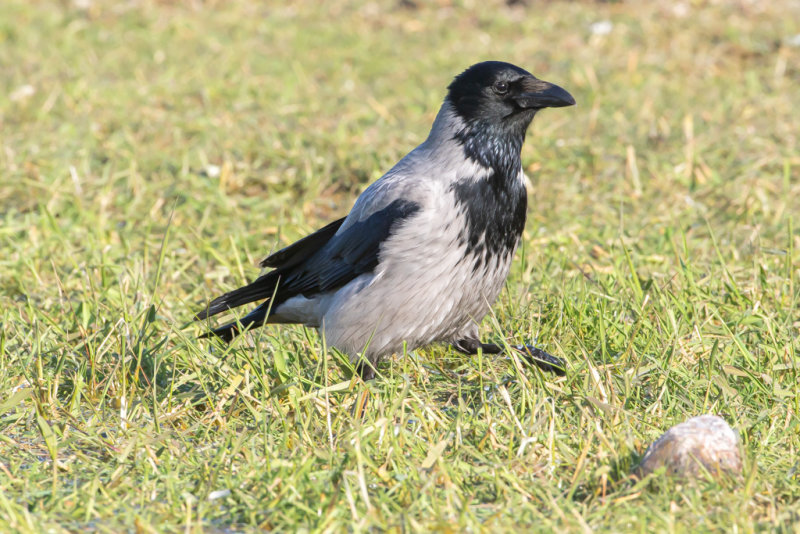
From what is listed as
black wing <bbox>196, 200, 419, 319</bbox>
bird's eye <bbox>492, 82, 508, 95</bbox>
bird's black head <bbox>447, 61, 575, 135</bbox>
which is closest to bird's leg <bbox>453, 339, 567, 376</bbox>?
black wing <bbox>196, 200, 419, 319</bbox>

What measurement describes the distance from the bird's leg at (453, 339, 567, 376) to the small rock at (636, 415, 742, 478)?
2.39 feet

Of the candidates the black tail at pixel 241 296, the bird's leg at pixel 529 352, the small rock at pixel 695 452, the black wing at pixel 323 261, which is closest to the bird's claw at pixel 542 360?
the bird's leg at pixel 529 352

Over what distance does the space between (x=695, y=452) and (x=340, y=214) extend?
10.7 feet

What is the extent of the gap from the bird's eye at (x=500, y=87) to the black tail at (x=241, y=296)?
116 centimetres

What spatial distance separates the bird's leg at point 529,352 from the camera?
3727mm

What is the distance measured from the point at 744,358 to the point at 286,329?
5.98 feet

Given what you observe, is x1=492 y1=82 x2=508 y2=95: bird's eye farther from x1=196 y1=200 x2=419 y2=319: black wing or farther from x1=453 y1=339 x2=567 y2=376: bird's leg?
x1=453 y1=339 x2=567 y2=376: bird's leg

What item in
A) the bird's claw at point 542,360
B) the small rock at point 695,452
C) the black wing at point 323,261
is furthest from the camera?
the black wing at point 323,261

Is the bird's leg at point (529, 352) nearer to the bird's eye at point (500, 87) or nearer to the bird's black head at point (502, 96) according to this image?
the bird's black head at point (502, 96)

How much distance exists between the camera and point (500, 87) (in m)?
4.04

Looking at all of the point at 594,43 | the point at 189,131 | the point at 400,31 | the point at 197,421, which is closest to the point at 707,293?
the point at 197,421

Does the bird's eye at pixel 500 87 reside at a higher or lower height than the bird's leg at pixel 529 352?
higher

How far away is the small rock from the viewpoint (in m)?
2.85

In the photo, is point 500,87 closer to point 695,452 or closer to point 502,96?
point 502,96
